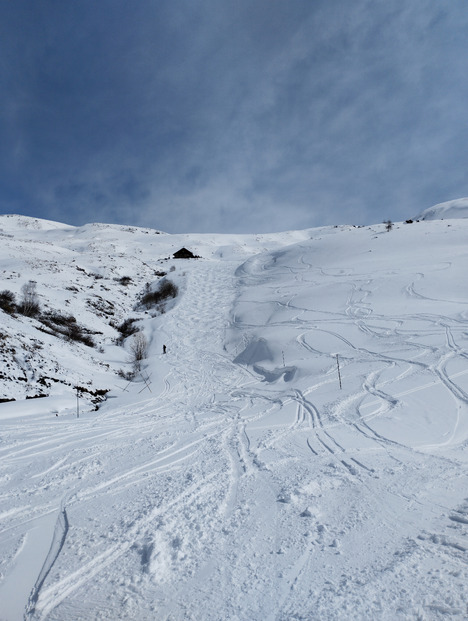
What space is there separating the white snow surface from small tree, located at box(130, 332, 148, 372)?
0.52 meters

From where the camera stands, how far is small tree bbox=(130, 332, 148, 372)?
1680cm

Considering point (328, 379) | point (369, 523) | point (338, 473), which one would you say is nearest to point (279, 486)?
point (338, 473)

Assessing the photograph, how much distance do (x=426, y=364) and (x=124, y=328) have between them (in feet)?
64.6

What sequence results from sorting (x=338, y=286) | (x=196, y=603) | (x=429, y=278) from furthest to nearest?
1. (x=338, y=286)
2. (x=429, y=278)
3. (x=196, y=603)

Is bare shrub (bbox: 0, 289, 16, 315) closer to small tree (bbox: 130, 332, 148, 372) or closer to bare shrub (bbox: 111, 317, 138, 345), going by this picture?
bare shrub (bbox: 111, 317, 138, 345)

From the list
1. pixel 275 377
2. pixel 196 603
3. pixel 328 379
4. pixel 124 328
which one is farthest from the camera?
pixel 124 328

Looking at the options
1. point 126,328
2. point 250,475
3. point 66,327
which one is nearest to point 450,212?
point 126,328

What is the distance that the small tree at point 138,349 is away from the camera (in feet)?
55.1

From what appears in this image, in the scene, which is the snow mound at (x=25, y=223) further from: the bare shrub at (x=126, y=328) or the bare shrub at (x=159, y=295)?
the bare shrub at (x=126, y=328)

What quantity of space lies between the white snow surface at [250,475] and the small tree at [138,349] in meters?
0.52

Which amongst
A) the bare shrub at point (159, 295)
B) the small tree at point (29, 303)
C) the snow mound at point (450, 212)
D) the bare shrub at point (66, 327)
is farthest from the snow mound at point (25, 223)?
the snow mound at point (450, 212)

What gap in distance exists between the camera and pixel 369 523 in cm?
330

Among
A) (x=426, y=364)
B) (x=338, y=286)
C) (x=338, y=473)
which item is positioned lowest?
(x=338, y=473)

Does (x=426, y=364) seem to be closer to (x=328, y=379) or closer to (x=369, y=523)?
(x=328, y=379)
